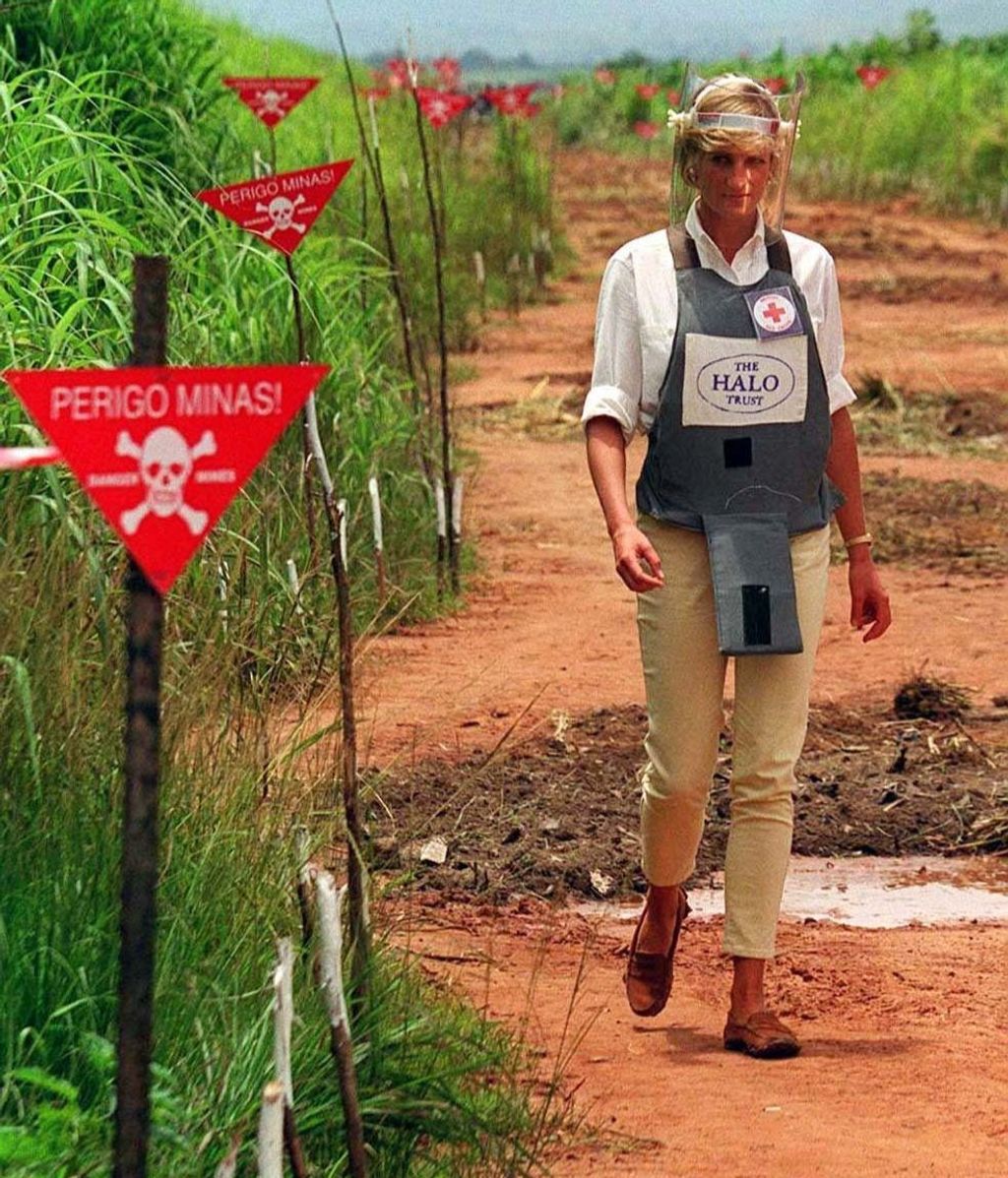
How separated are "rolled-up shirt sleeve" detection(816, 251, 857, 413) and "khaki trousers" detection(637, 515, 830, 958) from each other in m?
0.25

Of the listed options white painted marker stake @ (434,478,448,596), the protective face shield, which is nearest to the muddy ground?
the protective face shield

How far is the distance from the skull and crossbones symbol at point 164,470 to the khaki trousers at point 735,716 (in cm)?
205

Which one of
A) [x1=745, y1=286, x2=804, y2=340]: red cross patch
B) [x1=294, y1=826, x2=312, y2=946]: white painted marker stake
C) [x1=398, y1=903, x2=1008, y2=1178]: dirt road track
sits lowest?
[x1=398, y1=903, x2=1008, y2=1178]: dirt road track

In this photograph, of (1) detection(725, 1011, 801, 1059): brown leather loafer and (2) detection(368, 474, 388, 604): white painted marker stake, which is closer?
(1) detection(725, 1011, 801, 1059): brown leather loafer

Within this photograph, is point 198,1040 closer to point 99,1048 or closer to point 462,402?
point 99,1048

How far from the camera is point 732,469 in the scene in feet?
14.7

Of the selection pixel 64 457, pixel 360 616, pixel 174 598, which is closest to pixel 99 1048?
pixel 64 457

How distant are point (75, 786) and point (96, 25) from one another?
604 centimetres

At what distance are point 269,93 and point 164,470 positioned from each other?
18.5ft

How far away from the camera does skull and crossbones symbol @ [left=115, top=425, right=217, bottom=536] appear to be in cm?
256

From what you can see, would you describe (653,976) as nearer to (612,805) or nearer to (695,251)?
(695,251)

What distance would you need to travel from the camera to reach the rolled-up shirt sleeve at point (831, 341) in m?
4.58

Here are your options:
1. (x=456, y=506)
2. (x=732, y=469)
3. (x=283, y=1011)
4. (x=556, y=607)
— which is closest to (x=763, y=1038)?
(x=732, y=469)

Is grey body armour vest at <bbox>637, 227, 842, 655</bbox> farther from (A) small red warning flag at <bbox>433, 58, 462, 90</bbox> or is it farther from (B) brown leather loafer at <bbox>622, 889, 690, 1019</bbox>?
(A) small red warning flag at <bbox>433, 58, 462, 90</bbox>
